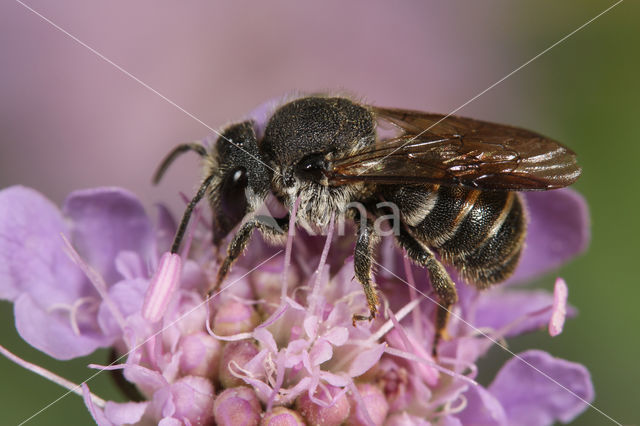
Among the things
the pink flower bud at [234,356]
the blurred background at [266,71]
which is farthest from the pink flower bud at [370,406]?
the blurred background at [266,71]

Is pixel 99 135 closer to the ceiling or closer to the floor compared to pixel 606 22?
closer to the floor

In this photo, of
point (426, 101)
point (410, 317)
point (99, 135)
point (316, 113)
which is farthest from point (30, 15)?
point (410, 317)

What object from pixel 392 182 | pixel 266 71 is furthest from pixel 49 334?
pixel 266 71

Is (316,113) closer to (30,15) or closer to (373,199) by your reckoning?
(373,199)

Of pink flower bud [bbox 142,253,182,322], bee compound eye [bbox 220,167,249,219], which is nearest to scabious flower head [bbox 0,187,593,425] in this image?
pink flower bud [bbox 142,253,182,322]

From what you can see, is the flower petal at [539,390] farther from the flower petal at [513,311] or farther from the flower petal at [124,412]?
the flower petal at [124,412]

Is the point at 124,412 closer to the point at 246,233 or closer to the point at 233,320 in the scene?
the point at 233,320

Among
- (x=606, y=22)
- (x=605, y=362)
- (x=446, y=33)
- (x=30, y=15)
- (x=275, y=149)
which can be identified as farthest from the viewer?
(x=446, y=33)
